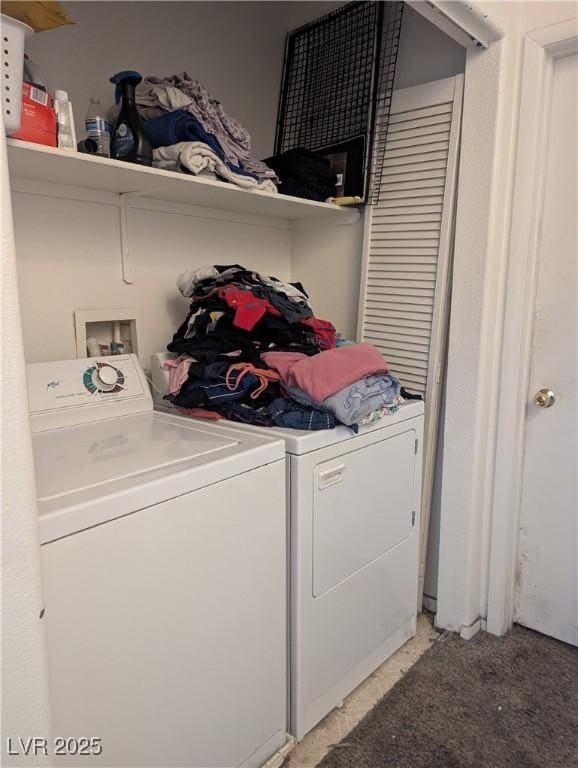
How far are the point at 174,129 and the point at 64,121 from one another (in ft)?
1.25

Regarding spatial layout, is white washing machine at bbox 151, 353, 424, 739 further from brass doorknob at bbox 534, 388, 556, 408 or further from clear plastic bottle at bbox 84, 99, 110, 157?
clear plastic bottle at bbox 84, 99, 110, 157

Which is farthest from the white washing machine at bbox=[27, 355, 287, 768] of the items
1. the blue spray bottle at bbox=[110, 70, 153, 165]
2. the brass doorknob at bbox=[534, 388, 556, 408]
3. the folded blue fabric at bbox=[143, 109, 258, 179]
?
the brass doorknob at bbox=[534, 388, 556, 408]

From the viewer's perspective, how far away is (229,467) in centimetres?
130

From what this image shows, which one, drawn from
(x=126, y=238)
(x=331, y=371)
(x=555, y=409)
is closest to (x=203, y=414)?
(x=331, y=371)

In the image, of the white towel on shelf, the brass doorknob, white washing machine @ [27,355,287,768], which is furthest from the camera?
the brass doorknob

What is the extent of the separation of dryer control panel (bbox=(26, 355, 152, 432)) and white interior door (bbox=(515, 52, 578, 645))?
4.78 ft

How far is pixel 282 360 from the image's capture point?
1705 millimetres

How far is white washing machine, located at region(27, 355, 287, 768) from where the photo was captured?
1041mm

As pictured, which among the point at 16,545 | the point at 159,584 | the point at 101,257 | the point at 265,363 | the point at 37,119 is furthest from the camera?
the point at 101,257

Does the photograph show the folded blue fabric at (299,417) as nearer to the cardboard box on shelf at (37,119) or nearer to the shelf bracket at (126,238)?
the shelf bracket at (126,238)

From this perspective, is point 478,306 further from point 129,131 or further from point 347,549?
point 129,131

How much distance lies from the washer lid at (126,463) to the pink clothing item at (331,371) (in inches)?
9.1

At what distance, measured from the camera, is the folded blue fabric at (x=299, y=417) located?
1.55 metres

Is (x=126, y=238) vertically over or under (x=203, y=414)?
over
